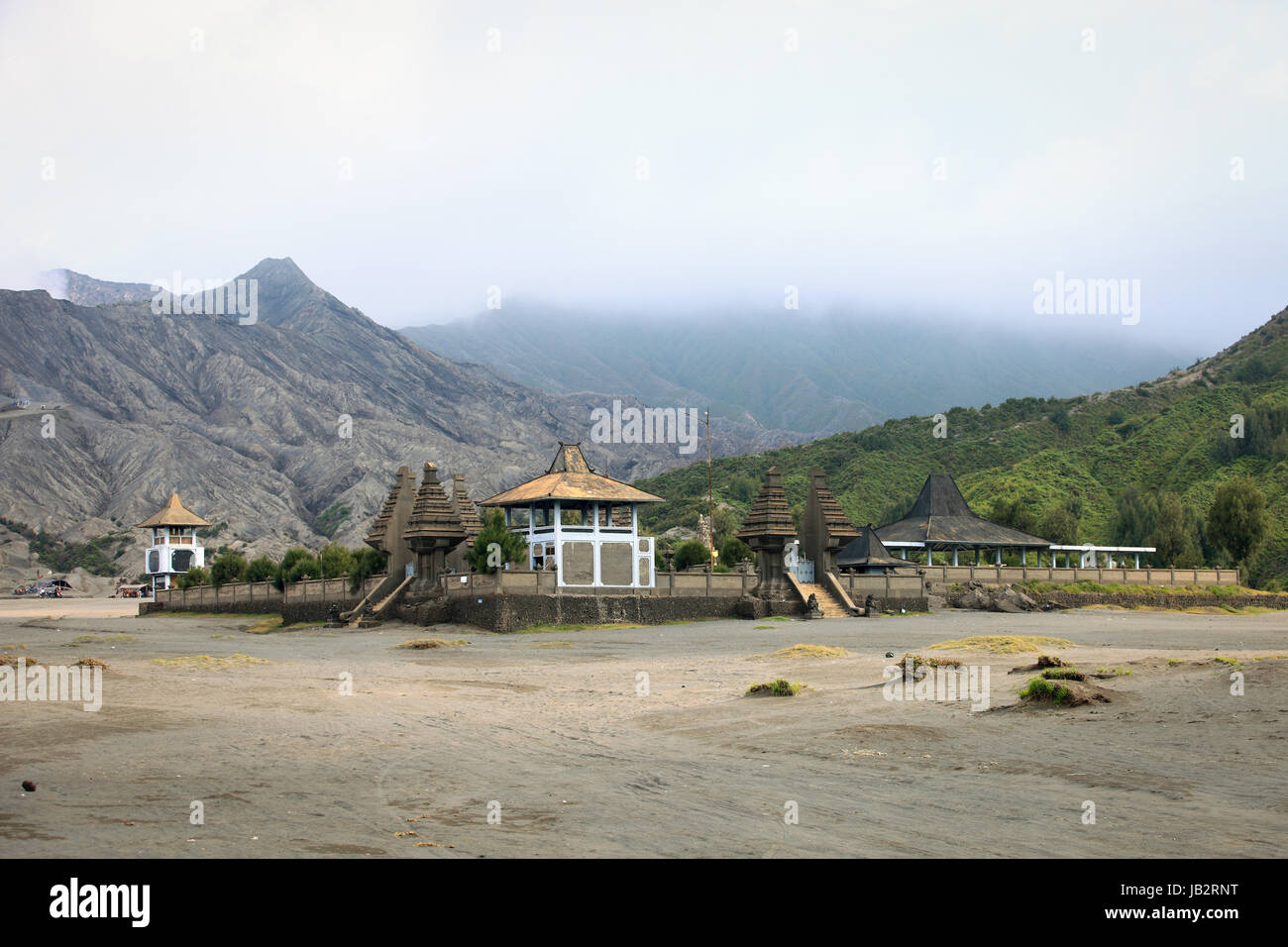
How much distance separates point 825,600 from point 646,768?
1867 inches

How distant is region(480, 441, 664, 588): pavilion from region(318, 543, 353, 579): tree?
54.0ft

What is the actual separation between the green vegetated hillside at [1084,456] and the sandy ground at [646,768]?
81.8 m

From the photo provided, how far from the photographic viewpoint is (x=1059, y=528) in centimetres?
9662

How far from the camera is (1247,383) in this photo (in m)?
143

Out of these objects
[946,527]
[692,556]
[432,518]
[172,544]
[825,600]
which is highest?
[432,518]

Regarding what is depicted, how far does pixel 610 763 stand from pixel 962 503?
77.0 m

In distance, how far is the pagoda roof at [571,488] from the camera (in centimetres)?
6088

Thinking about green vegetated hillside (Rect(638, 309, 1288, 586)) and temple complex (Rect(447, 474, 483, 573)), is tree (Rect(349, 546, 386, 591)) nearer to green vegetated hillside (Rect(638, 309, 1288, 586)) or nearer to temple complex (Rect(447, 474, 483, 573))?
temple complex (Rect(447, 474, 483, 573))

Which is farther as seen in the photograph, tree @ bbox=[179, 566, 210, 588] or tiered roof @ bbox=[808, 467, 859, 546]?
tree @ bbox=[179, 566, 210, 588]

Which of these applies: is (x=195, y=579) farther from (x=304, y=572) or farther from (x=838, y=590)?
(x=838, y=590)

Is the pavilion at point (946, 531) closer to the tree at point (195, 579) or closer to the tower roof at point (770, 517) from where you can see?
the tower roof at point (770, 517)

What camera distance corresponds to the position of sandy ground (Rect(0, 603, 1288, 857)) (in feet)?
38.7
